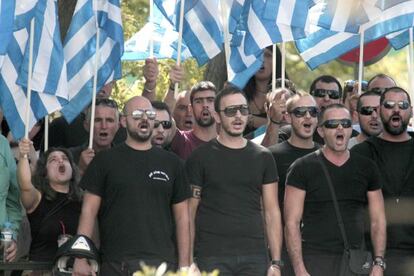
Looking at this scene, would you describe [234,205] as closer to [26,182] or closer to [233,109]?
[233,109]

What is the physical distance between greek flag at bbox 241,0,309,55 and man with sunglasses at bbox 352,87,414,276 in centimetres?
195

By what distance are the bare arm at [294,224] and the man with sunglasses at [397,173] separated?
862mm

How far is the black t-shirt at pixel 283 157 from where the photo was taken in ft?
52.6

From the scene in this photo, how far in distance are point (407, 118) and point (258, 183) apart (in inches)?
64.9

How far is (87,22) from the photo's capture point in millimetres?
17750

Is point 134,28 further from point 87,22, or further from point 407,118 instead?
point 407,118

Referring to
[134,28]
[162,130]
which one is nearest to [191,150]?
[162,130]

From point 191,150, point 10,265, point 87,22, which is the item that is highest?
point 87,22

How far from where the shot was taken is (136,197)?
1505 cm

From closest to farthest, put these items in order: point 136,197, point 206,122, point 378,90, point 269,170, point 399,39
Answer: point 136,197 < point 269,170 < point 206,122 < point 378,90 < point 399,39

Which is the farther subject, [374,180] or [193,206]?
[374,180]

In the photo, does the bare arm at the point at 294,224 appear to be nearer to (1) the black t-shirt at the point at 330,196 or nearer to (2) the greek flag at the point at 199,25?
(1) the black t-shirt at the point at 330,196

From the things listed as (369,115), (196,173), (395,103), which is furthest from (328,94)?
(196,173)

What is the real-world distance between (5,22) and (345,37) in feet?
14.5
